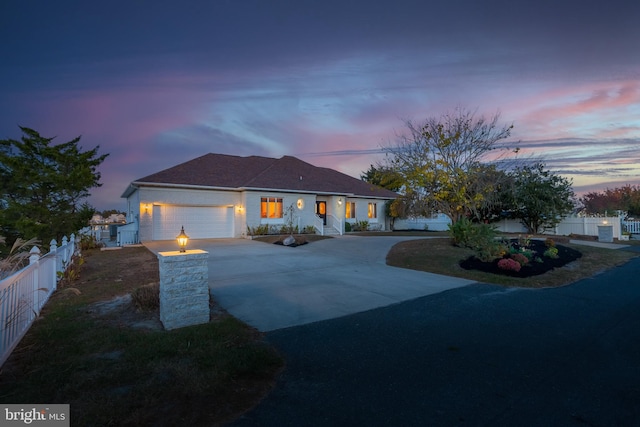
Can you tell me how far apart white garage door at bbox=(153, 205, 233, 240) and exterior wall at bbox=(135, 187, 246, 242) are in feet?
1.09

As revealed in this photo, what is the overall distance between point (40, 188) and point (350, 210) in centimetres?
1991

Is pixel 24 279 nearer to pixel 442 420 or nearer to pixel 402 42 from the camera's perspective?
pixel 442 420

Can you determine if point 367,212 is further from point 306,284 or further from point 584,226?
point 306,284

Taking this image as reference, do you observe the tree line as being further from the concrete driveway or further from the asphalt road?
the asphalt road

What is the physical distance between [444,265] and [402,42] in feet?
26.6

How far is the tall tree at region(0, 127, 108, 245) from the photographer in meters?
17.5

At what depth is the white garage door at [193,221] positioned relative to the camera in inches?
736

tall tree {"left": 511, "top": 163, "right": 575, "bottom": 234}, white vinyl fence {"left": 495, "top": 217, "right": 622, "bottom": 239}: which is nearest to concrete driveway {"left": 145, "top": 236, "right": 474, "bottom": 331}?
tall tree {"left": 511, "top": 163, "right": 575, "bottom": 234}

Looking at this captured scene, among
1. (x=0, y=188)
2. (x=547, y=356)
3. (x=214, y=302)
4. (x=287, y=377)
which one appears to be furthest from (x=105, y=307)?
(x=0, y=188)

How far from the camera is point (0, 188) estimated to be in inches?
714

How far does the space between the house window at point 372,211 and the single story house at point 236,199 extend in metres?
0.54

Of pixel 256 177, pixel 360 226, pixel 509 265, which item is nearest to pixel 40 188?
pixel 256 177

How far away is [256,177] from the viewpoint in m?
22.1

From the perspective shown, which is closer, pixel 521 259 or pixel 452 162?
pixel 521 259
